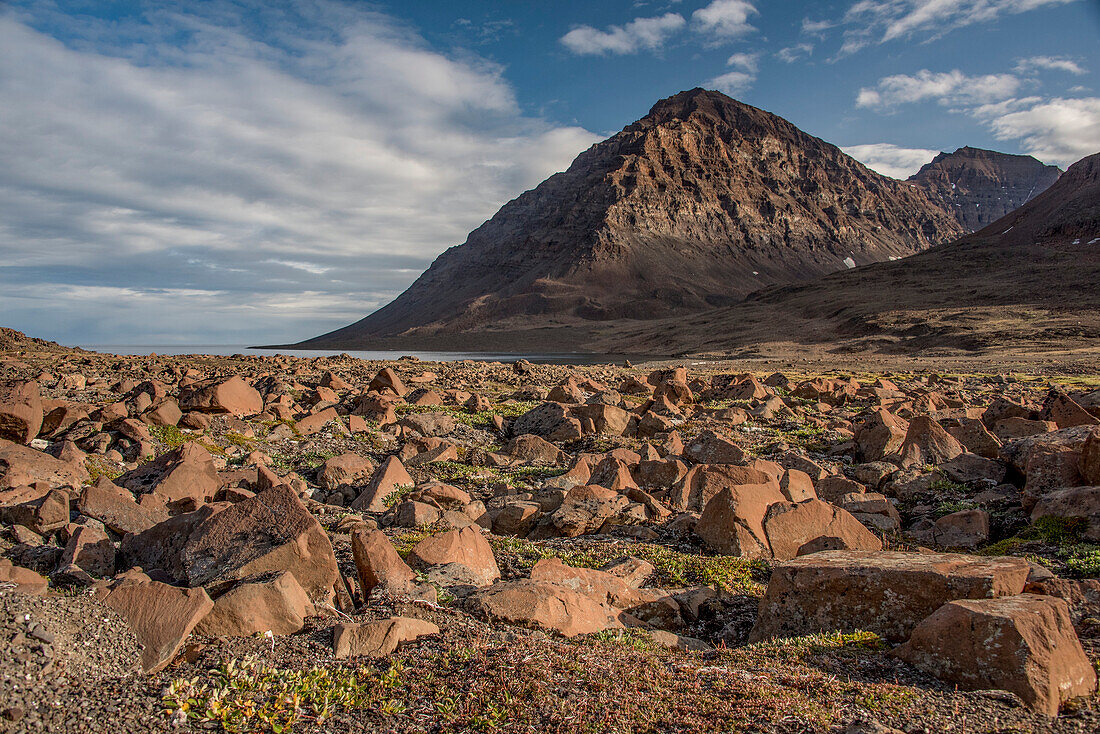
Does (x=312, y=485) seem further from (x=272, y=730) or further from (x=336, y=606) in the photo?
(x=272, y=730)

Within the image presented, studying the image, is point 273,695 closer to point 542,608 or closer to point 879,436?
point 542,608

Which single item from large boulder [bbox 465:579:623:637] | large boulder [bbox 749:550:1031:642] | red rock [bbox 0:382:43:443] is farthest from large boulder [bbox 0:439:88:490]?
large boulder [bbox 749:550:1031:642]

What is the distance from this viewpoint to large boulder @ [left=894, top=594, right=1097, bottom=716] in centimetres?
448

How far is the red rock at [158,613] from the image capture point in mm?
4895

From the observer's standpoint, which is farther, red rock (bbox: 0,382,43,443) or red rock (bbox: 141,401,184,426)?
red rock (bbox: 141,401,184,426)

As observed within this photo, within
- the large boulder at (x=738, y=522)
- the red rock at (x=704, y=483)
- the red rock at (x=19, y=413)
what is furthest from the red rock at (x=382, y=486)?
the red rock at (x=19, y=413)

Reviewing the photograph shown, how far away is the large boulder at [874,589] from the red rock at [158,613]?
5.21 m

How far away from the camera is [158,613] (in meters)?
5.13

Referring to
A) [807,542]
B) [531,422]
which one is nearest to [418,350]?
[531,422]

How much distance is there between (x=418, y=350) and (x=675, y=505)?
14342cm

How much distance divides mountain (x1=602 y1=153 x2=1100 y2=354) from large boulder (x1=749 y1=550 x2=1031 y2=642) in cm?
6231

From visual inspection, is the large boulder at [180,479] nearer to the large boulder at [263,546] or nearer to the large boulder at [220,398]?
the large boulder at [263,546]

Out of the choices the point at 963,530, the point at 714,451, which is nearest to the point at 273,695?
the point at 963,530

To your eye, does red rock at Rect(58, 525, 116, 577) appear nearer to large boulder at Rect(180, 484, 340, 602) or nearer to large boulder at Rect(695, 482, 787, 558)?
large boulder at Rect(180, 484, 340, 602)
